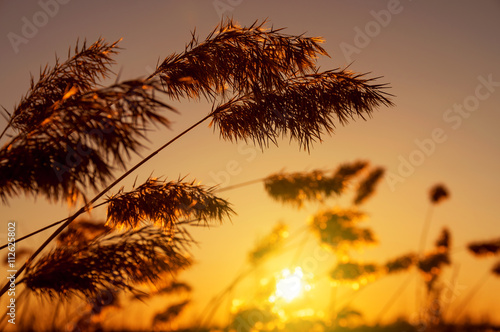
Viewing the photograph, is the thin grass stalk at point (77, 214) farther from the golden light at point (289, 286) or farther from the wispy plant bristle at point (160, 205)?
the golden light at point (289, 286)

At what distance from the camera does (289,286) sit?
731 centimetres

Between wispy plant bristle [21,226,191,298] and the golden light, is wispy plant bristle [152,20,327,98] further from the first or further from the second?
the golden light

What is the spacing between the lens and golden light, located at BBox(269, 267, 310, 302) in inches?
278

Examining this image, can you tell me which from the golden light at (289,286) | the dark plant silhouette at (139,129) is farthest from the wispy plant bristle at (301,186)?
the golden light at (289,286)

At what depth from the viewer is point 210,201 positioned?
143 inches

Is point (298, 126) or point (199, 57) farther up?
point (199, 57)

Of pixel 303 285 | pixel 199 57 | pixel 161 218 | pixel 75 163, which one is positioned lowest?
pixel 303 285

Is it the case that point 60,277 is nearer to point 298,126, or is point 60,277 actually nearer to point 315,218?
point 298,126

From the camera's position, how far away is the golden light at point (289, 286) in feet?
23.1

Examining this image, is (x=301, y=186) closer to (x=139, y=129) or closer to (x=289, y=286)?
(x=139, y=129)

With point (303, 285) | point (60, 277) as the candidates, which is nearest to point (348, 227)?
point (303, 285)

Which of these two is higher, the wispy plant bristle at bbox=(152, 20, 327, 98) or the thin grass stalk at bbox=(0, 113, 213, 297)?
the wispy plant bristle at bbox=(152, 20, 327, 98)

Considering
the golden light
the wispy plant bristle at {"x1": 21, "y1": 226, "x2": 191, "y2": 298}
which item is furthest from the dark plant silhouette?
the golden light

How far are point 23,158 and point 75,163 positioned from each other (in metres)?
0.34
